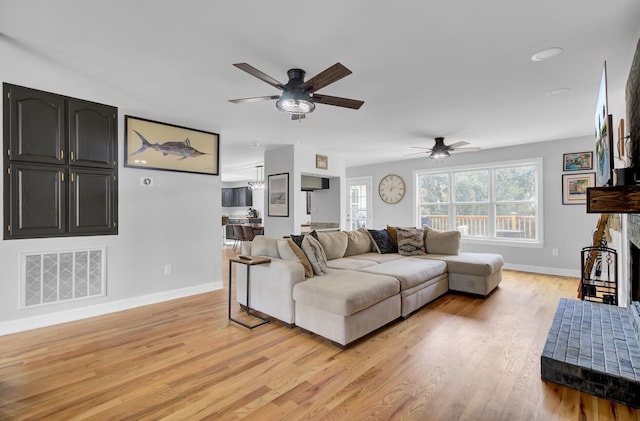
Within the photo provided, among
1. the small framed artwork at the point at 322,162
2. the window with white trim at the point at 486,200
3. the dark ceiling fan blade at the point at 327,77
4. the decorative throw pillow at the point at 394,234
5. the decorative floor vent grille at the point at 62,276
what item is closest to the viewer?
the dark ceiling fan blade at the point at 327,77

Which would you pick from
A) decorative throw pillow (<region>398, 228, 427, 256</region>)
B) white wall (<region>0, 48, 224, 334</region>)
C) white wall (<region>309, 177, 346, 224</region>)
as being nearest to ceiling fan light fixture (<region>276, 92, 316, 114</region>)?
white wall (<region>0, 48, 224, 334</region>)

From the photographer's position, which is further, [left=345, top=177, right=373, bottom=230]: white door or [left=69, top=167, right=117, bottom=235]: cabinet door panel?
[left=345, top=177, right=373, bottom=230]: white door

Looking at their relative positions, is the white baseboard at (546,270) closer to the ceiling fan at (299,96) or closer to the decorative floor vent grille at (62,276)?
the ceiling fan at (299,96)

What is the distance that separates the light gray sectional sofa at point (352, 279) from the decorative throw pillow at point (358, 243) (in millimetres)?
Answer: 15

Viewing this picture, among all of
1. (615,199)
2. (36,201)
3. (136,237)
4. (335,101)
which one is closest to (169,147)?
(136,237)

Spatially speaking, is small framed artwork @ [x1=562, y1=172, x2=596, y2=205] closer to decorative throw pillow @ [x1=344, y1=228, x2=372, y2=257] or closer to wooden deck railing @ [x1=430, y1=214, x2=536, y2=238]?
wooden deck railing @ [x1=430, y1=214, x2=536, y2=238]

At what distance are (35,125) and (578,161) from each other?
7511 mm

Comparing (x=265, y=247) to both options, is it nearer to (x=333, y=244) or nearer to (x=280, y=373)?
(x=333, y=244)

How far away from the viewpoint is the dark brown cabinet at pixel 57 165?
2.94 meters

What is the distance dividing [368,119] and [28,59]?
11.0 feet

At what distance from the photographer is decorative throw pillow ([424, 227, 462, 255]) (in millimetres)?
4621

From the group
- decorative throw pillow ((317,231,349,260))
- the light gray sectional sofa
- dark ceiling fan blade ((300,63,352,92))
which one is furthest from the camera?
decorative throw pillow ((317,231,349,260))

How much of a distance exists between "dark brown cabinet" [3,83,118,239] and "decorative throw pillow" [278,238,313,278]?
204 centimetres

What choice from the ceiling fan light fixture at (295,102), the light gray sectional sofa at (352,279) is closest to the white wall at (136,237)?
the light gray sectional sofa at (352,279)
